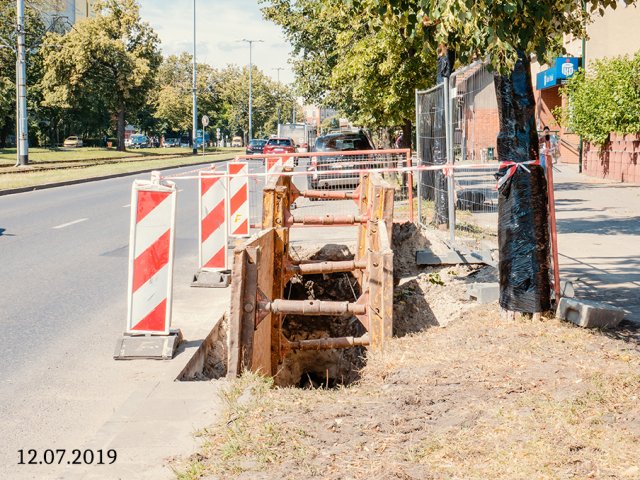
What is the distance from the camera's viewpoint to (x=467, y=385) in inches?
204

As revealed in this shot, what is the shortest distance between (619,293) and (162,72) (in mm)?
111000

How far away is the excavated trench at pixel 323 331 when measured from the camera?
876 centimetres

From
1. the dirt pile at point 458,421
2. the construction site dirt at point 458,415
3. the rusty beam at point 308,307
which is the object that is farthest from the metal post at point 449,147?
the dirt pile at point 458,421

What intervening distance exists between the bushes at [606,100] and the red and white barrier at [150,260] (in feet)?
72.5

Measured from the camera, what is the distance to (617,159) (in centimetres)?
2836

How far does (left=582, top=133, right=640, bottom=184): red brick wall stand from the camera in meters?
26.5

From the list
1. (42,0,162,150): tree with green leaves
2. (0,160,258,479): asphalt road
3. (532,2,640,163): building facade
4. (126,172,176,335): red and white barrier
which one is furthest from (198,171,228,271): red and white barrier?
(42,0,162,150): tree with green leaves

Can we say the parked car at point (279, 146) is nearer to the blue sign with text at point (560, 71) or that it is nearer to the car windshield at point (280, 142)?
the car windshield at point (280, 142)

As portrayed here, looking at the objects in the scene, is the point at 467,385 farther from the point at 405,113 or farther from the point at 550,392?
the point at 405,113

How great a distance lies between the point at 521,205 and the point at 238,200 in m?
5.80

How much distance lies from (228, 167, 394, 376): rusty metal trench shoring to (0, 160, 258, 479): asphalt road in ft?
2.73

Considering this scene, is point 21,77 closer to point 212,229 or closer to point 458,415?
point 212,229

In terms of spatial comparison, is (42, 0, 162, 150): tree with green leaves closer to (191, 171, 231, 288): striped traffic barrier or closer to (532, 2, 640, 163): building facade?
(532, 2, 640, 163): building facade

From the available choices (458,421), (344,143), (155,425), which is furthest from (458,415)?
(344,143)
